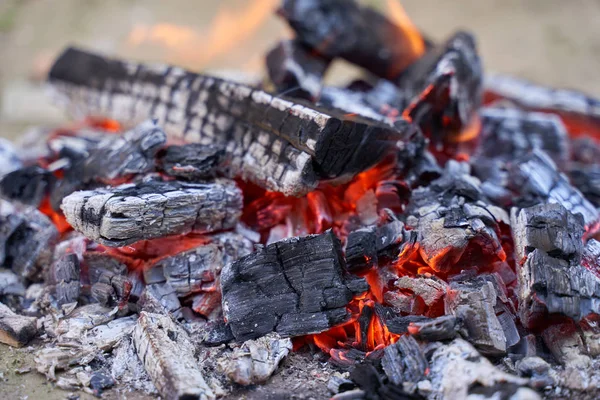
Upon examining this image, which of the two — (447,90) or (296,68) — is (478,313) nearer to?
(447,90)

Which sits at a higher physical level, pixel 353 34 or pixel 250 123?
pixel 353 34

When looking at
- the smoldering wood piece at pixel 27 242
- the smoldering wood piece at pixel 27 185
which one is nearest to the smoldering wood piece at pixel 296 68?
the smoldering wood piece at pixel 27 185

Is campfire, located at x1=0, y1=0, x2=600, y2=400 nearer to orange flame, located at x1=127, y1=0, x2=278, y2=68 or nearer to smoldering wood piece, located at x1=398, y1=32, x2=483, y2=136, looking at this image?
smoldering wood piece, located at x1=398, y1=32, x2=483, y2=136

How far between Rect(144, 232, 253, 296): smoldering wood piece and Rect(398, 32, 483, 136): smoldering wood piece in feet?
5.37

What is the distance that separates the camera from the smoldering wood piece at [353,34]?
4.27m

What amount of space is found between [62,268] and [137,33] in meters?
4.96

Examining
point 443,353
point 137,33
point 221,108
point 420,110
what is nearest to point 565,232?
point 443,353

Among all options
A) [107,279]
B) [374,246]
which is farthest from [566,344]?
[107,279]

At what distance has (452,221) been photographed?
2760mm

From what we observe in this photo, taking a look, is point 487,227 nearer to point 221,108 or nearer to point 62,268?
point 221,108

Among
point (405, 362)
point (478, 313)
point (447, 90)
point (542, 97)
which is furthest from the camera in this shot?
point (542, 97)

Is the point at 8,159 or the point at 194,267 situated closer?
the point at 194,267

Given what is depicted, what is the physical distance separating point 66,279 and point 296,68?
7.42 ft

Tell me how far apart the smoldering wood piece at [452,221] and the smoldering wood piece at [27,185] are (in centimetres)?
229
